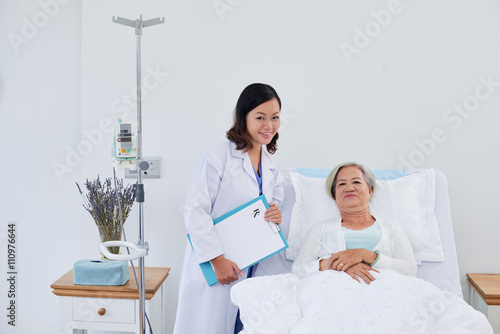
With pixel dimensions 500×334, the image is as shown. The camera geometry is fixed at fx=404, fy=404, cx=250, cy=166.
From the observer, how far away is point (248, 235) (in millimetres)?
Result: 1506

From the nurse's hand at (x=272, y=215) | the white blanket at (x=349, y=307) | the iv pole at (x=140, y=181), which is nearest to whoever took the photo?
the white blanket at (x=349, y=307)

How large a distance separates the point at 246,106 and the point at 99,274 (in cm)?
93

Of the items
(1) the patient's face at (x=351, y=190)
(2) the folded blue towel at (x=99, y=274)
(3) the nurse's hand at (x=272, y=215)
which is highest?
→ (1) the patient's face at (x=351, y=190)

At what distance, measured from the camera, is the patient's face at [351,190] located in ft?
5.22

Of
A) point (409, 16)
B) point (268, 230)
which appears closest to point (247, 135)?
point (268, 230)

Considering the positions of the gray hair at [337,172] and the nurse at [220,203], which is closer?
the nurse at [220,203]

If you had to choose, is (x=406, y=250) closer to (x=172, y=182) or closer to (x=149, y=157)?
(x=172, y=182)

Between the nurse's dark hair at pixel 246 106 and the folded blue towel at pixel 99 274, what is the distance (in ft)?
2.37

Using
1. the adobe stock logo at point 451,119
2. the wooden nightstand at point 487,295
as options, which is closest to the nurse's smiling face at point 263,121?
the adobe stock logo at point 451,119

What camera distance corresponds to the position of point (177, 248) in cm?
204

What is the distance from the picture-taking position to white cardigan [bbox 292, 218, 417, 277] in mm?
1477

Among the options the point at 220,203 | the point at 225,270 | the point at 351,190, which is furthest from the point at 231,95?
the point at 225,270

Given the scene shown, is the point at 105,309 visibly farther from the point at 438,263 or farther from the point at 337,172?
the point at 438,263

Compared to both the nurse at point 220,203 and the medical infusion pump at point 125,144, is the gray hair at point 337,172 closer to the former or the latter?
the nurse at point 220,203
